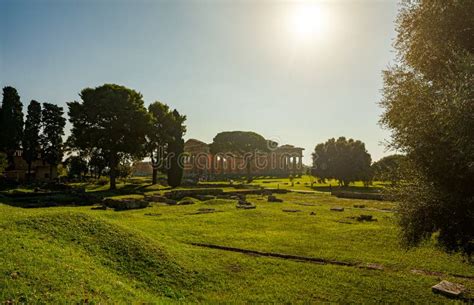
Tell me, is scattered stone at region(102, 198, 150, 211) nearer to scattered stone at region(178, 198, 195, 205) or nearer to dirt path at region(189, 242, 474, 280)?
scattered stone at region(178, 198, 195, 205)

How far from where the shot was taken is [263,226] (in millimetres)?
21391

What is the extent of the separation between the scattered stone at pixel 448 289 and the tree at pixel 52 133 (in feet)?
194

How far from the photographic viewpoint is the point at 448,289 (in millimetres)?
10008

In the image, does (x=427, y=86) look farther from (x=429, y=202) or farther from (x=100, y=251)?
(x=100, y=251)

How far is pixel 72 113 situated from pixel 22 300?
1701 inches

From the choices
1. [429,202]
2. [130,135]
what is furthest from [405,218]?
[130,135]

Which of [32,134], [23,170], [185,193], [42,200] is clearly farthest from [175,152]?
[23,170]

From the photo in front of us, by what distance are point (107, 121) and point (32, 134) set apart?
17.7 meters

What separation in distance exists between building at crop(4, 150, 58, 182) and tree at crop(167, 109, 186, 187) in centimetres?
2169

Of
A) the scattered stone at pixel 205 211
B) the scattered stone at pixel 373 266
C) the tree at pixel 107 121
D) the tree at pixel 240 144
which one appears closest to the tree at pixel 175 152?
the tree at pixel 107 121

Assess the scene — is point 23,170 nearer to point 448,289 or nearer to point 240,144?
point 240,144

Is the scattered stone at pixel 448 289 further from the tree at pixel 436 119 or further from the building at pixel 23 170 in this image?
the building at pixel 23 170

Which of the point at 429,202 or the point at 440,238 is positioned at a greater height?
the point at 429,202

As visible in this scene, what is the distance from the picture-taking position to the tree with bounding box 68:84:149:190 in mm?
44719
